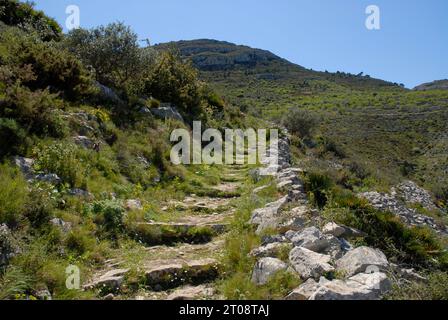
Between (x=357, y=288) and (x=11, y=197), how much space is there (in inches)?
183

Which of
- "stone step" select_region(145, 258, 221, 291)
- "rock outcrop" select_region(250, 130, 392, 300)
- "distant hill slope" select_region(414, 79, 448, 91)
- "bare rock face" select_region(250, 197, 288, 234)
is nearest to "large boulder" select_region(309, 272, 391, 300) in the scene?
"rock outcrop" select_region(250, 130, 392, 300)

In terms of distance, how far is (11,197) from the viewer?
213 inches

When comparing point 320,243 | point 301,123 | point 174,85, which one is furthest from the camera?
point 301,123

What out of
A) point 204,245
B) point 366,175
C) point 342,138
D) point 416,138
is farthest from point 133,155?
point 416,138

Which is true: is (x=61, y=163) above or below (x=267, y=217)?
above

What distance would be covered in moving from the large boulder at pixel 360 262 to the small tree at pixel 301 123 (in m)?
21.3

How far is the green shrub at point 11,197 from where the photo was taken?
17.0 ft

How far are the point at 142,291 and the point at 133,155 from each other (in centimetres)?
536

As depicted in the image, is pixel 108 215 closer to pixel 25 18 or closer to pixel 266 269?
pixel 266 269

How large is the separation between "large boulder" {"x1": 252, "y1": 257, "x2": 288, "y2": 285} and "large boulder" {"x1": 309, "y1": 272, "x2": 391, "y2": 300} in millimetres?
769

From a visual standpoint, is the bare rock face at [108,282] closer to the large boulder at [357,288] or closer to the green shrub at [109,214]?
the green shrub at [109,214]

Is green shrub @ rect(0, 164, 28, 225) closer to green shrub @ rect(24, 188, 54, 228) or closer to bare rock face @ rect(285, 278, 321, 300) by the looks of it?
green shrub @ rect(24, 188, 54, 228)

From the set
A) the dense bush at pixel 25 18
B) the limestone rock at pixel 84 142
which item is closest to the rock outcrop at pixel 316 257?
the limestone rock at pixel 84 142

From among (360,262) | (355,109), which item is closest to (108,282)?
(360,262)
